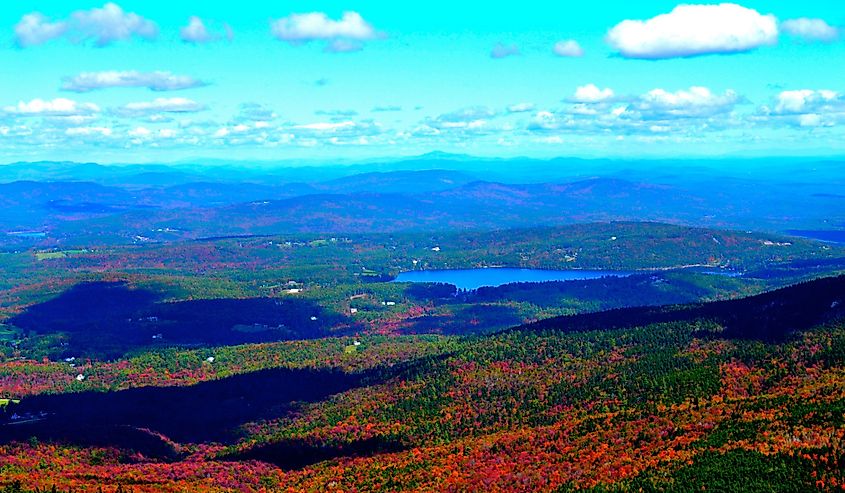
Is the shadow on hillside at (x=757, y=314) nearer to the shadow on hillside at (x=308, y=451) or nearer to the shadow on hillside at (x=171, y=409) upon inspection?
the shadow on hillside at (x=171, y=409)

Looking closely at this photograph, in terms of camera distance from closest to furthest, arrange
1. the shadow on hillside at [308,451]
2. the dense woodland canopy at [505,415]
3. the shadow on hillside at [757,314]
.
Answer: the dense woodland canopy at [505,415] → the shadow on hillside at [308,451] → the shadow on hillside at [757,314]

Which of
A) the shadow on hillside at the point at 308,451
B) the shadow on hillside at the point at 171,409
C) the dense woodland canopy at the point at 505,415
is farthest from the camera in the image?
the shadow on hillside at the point at 171,409

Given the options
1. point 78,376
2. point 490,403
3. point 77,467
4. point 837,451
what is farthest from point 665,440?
point 78,376

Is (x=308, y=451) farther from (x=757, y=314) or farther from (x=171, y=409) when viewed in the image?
(x=757, y=314)

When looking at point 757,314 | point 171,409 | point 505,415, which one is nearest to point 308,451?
point 505,415

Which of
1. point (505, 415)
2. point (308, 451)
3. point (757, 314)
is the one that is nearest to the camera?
point (308, 451)

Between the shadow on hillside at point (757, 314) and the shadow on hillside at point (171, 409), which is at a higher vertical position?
the shadow on hillside at point (757, 314)

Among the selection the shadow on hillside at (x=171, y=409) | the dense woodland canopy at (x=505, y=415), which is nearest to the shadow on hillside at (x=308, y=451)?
the dense woodland canopy at (x=505, y=415)

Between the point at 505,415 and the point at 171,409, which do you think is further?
the point at 171,409

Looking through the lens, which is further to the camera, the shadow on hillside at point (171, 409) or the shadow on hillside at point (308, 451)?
the shadow on hillside at point (171, 409)
